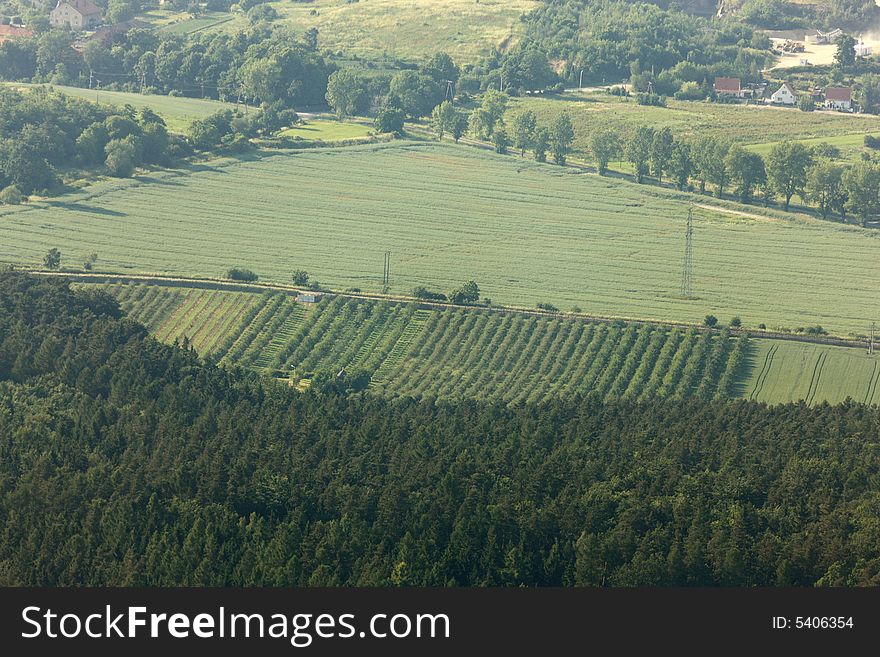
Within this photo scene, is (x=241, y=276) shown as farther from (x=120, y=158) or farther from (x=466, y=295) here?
(x=120, y=158)

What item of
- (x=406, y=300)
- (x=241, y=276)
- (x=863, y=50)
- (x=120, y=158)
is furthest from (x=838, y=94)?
(x=241, y=276)

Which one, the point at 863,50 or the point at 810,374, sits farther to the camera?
the point at 863,50

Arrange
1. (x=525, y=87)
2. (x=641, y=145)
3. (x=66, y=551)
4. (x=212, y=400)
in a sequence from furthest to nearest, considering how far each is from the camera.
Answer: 1. (x=525, y=87)
2. (x=641, y=145)
3. (x=212, y=400)
4. (x=66, y=551)

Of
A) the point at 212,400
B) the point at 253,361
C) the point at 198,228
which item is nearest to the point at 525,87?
the point at 198,228

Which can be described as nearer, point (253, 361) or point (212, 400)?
point (212, 400)

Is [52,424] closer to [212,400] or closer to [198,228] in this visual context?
[212,400]

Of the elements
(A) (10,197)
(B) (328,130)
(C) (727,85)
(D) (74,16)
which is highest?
(D) (74,16)
